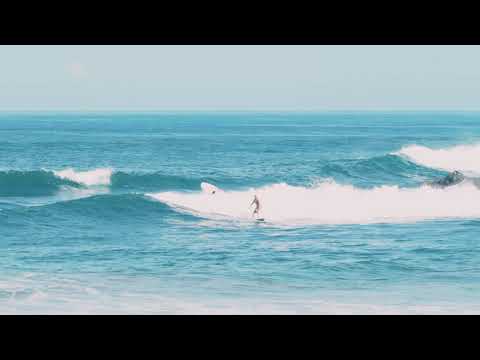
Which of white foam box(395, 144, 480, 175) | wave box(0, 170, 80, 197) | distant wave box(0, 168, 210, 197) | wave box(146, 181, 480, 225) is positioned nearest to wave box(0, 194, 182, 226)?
wave box(146, 181, 480, 225)

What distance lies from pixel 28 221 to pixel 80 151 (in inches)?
951

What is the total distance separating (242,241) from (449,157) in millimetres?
24879

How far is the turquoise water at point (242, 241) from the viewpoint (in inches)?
429

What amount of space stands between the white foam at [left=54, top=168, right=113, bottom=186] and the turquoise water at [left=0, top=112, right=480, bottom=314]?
0.30 ft

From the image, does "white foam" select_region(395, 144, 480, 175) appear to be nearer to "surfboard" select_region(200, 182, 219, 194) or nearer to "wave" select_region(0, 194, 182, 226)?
"surfboard" select_region(200, 182, 219, 194)

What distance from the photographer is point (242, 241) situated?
15.6 metres

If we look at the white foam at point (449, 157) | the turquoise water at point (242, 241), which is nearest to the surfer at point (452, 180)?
the turquoise water at point (242, 241)

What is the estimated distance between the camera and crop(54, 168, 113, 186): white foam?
2773 centimetres

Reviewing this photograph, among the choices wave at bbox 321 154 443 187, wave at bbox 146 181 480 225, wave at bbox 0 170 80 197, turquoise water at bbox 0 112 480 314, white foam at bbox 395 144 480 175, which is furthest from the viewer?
white foam at bbox 395 144 480 175

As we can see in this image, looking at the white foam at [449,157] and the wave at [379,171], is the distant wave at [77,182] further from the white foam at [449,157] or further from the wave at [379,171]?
the white foam at [449,157]

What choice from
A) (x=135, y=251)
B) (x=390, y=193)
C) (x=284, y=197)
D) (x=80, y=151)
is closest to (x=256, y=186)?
(x=284, y=197)
